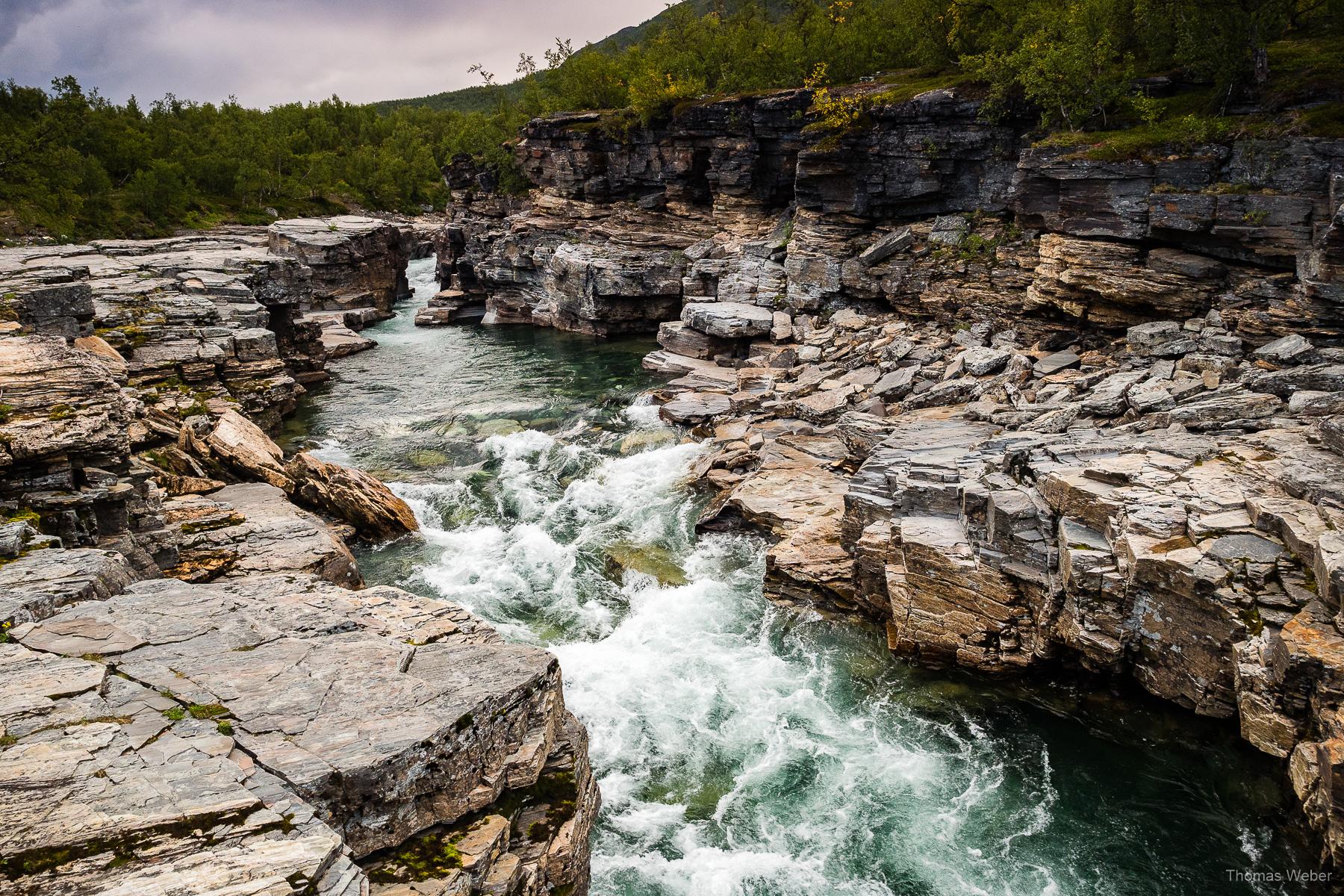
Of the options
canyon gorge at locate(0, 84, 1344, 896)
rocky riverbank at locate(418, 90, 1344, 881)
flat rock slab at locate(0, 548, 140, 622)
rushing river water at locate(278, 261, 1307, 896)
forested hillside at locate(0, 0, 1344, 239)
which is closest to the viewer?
canyon gorge at locate(0, 84, 1344, 896)

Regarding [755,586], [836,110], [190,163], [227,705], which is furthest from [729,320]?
[190,163]

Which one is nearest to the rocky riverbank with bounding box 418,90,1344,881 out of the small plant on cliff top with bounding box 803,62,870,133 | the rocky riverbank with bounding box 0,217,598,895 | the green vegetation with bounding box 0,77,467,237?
the small plant on cliff top with bounding box 803,62,870,133

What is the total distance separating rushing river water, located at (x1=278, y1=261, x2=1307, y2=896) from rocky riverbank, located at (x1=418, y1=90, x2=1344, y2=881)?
1.11m

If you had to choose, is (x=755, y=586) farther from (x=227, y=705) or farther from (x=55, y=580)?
(x=55, y=580)

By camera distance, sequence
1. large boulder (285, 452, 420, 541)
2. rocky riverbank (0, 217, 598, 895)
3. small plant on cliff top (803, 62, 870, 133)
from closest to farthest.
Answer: rocky riverbank (0, 217, 598, 895), large boulder (285, 452, 420, 541), small plant on cliff top (803, 62, 870, 133)

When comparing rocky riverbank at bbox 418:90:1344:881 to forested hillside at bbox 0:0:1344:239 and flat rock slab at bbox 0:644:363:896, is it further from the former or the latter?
flat rock slab at bbox 0:644:363:896

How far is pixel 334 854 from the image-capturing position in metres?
7.26

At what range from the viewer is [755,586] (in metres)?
21.3

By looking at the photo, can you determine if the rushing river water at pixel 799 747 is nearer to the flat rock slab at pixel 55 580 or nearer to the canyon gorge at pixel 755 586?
the canyon gorge at pixel 755 586

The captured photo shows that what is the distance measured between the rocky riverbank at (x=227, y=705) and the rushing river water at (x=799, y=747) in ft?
12.3

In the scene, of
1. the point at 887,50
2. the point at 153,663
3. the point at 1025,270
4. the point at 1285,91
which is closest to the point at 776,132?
the point at 887,50

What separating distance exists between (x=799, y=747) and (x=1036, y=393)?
15.4 metres

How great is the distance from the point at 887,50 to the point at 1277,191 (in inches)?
1320

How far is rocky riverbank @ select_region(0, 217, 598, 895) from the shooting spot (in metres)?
7.18
